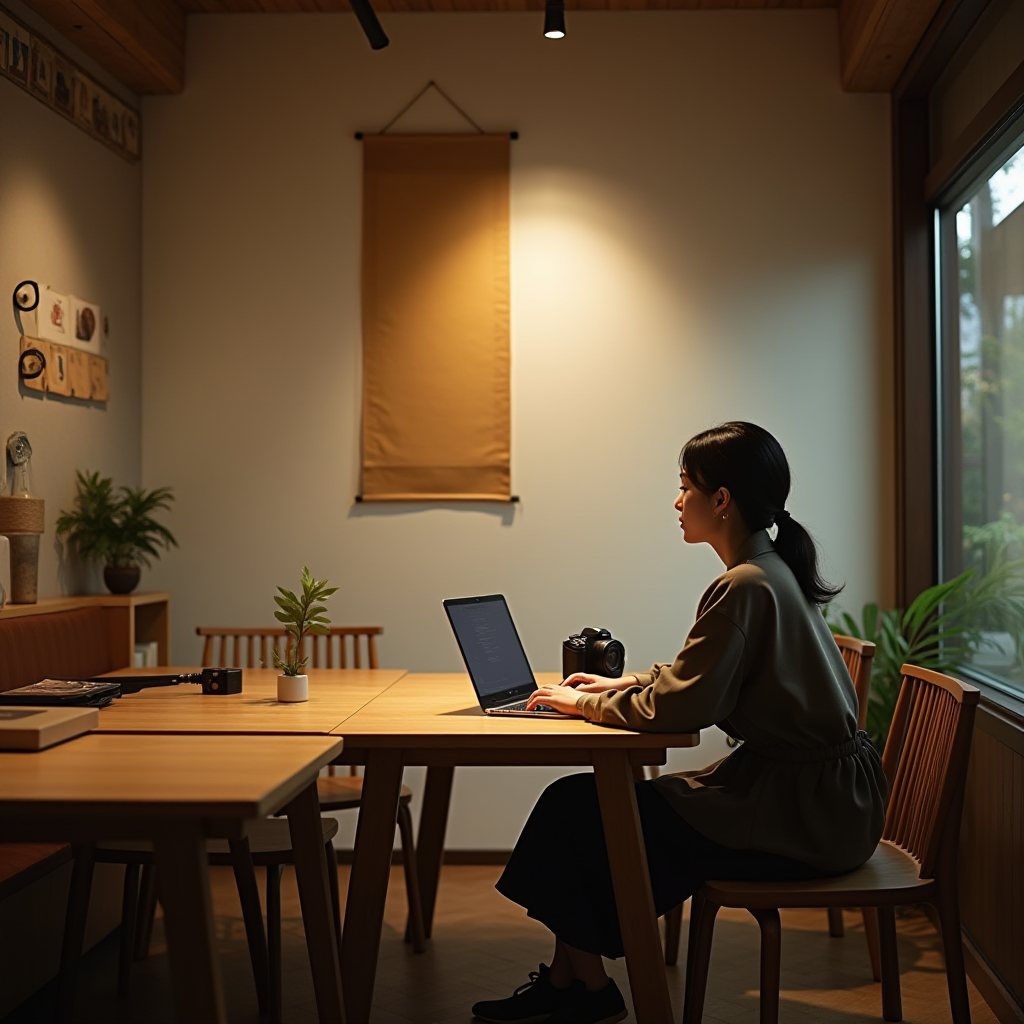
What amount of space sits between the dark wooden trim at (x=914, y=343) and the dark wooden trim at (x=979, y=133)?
99 mm

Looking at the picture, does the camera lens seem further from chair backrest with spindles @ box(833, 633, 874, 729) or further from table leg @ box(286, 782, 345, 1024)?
table leg @ box(286, 782, 345, 1024)

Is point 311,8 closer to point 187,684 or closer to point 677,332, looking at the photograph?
point 677,332

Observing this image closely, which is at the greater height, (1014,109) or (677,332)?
(1014,109)

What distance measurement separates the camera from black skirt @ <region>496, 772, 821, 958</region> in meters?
2.27

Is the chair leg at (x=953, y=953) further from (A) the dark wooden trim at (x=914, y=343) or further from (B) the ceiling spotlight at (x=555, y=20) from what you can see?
(B) the ceiling spotlight at (x=555, y=20)

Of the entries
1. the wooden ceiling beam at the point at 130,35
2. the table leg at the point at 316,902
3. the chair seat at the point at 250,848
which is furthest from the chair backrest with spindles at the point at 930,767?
the wooden ceiling beam at the point at 130,35

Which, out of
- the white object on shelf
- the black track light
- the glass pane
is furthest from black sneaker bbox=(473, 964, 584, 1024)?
the black track light

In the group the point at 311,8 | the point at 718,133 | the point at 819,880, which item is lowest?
the point at 819,880

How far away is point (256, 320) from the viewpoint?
4363 mm

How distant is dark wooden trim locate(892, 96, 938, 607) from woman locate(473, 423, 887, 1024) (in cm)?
183

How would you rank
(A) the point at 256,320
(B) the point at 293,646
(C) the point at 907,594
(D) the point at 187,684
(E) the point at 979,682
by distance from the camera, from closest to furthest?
(B) the point at 293,646, (D) the point at 187,684, (E) the point at 979,682, (C) the point at 907,594, (A) the point at 256,320

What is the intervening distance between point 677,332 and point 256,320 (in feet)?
5.01

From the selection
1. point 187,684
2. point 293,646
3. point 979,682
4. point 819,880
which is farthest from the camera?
point 979,682

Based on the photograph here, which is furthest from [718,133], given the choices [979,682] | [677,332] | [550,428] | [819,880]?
[819,880]
